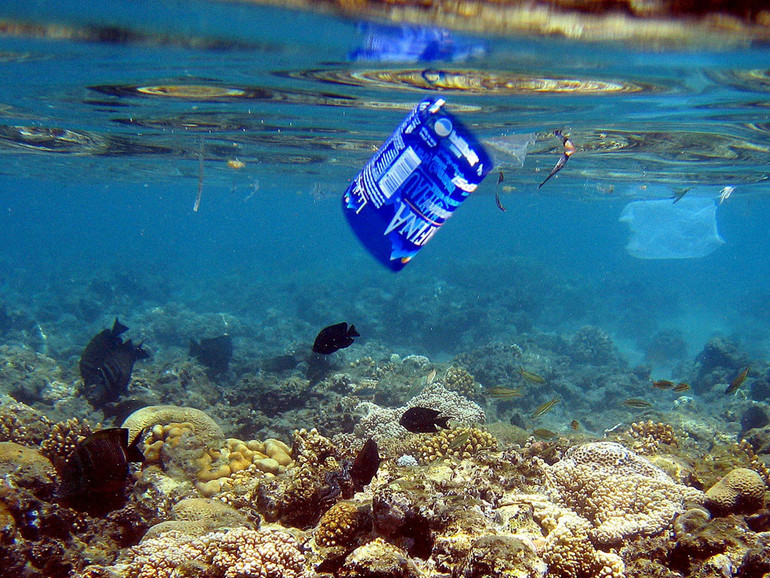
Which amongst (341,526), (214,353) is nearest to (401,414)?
(341,526)

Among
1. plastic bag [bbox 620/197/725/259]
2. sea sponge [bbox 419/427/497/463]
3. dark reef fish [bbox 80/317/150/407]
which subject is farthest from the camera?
plastic bag [bbox 620/197/725/259]

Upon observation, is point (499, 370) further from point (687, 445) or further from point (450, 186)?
point (450, 186)

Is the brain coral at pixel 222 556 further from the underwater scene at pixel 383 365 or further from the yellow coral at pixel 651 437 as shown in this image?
the yellow coral at pixel 651 437

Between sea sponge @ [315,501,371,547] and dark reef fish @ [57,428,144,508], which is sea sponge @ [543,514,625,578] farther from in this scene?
dark reef fish @ [57,428,144,508]

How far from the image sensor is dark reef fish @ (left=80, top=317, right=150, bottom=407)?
926 centimetres

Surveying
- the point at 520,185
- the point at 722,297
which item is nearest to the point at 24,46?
the point at 520,185

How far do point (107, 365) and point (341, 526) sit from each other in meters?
7.79

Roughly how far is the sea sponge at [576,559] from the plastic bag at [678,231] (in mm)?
35449

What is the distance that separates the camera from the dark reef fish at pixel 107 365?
9.26 m

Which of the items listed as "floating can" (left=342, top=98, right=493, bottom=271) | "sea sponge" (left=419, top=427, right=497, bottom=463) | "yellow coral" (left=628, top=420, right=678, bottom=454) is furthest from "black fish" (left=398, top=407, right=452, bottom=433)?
"yellow coral" (left=628, top=420, right=678, bottom=454)

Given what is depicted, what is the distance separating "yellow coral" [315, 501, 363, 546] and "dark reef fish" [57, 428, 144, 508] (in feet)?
5.90

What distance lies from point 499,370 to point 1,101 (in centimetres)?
1723

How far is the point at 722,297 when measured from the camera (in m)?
48.1

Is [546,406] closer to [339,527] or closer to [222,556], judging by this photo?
[339,527]
